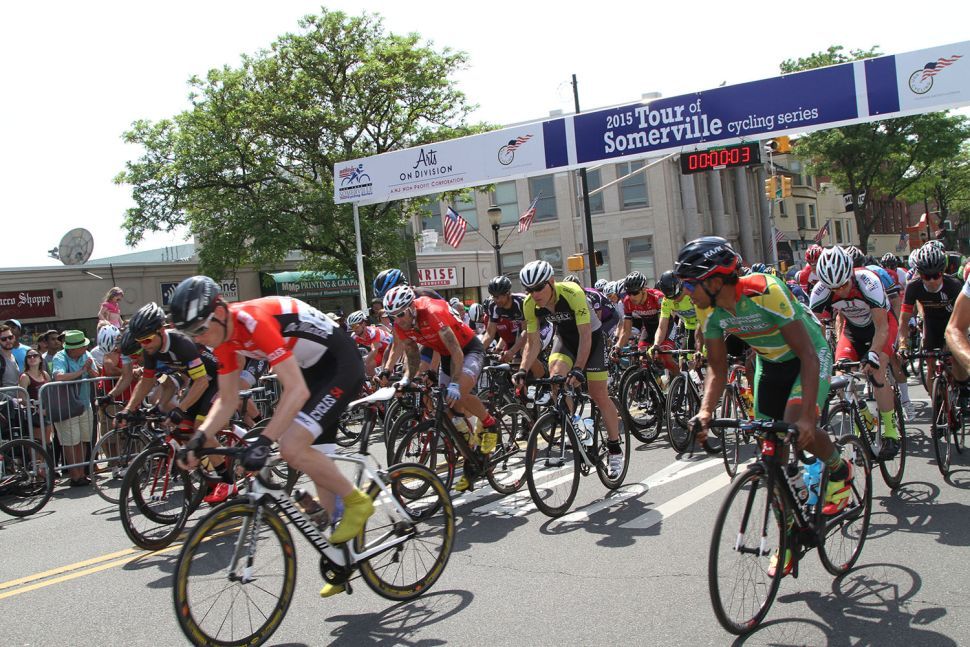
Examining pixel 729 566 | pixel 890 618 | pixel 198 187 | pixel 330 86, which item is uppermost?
pixel 330 86

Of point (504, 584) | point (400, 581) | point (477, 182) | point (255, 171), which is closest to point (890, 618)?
point (504, 584)

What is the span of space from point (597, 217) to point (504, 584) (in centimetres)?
3934

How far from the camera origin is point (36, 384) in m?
10.8

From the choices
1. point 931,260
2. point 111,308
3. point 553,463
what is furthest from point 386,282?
point 111,308

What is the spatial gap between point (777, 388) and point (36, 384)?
9.44 m

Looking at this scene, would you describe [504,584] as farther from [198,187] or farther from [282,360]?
[198,187]

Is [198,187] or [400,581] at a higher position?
[198,187]

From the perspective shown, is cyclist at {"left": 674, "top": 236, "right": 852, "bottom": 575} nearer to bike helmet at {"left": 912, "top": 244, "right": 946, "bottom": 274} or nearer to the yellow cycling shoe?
the yellow cycling shoe

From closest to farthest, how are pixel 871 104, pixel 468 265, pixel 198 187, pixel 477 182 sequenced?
pixel 871 104
pixel 477 182
pixel 198 187
pixel 468 265

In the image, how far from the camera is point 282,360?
15.1ft

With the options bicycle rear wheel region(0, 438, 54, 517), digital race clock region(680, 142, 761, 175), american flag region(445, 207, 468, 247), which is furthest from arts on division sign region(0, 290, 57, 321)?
digital race clock region(680, 142, 761, 175)

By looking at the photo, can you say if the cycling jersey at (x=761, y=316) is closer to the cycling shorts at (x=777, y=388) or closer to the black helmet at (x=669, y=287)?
Answer: the cycling shorts at (x=777, y=388)

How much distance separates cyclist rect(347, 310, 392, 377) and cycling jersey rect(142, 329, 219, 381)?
5249 millimetres

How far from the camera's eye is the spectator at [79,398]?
34.0 ft
